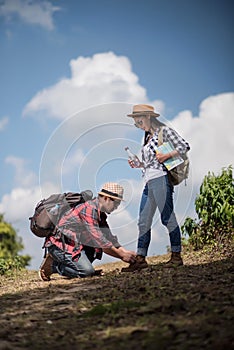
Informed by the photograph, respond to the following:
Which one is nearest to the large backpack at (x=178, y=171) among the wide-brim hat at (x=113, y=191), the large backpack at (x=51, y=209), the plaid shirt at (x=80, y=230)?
the wide-brim hat at (x=113, y=191)

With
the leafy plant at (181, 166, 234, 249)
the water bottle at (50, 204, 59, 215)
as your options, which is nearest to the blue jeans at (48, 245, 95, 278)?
the water bottle at (50, 204, 59, 215)

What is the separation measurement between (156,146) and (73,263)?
163cm

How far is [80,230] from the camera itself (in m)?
6.19

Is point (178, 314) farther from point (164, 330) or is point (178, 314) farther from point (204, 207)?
point (204, 207)

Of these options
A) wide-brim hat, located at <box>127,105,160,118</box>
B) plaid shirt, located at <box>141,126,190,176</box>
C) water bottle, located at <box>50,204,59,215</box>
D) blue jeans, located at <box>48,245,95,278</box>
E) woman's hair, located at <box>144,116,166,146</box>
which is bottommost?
blue jeans, located at <box>48,245,95,278</box>

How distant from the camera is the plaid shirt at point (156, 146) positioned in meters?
5.87

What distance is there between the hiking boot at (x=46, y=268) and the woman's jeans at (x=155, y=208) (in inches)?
42.8

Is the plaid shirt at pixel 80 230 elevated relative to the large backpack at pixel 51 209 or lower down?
lower down

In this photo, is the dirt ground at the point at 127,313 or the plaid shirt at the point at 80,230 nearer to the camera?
the dirt ground at the point at 127,313

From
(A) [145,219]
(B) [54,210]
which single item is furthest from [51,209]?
(A) [145,219]

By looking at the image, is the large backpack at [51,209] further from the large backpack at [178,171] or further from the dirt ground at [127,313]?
the large backpack at [178,171]

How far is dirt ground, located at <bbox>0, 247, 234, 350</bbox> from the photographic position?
3152 millimetres

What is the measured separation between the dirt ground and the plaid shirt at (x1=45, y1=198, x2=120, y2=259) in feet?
1.62

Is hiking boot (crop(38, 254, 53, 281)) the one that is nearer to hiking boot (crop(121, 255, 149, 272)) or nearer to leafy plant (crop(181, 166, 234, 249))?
hiking boot (crop(121, 255, 149, 272))
